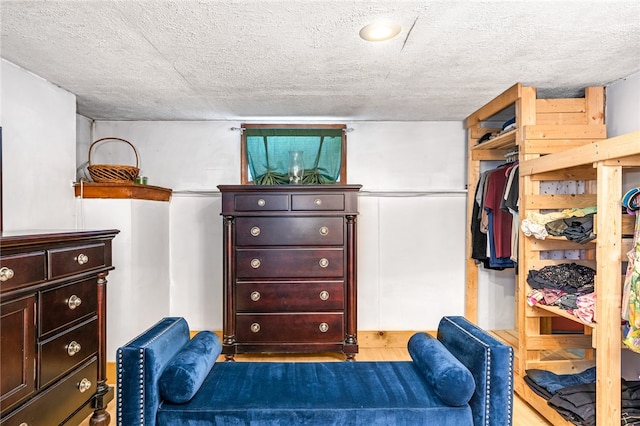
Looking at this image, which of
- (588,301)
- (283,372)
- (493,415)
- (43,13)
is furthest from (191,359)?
(588,301)

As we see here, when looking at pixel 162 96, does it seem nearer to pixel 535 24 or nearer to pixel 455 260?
pixel 535 24

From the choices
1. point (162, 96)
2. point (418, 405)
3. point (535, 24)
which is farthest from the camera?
point (162, 96)

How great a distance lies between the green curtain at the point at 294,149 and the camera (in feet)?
12.1

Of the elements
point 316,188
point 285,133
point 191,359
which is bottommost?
point 191,359

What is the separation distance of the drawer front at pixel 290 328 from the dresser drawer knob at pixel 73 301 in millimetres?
1311

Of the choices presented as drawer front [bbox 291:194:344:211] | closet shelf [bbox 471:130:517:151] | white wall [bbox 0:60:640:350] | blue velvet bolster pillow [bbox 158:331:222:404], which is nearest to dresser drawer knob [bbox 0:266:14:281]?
blue velvet bolster pillow [bbox 158:331:222:404]

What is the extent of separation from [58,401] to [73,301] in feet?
1.44

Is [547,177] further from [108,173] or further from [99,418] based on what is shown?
[108,173]

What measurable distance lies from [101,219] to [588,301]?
3261 millimetres

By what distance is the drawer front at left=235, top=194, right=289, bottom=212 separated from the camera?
3.03 meters

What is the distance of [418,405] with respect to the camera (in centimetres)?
153

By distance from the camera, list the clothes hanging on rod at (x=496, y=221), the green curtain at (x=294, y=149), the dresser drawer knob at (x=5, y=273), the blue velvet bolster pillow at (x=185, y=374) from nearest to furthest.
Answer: the dresser drawer knob at (x=5, y=273), the blue velvet bolster pillow at (x=185, y=374), the clothes hanging on rod at (x=496, y=221), the green curtain at (x=294, y=149)

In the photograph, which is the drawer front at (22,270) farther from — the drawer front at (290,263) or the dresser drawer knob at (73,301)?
the drawer front at (290,263)

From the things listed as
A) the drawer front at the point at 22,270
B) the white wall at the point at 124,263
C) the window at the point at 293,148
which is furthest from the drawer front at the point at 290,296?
the drawer front at the point at 22,270
